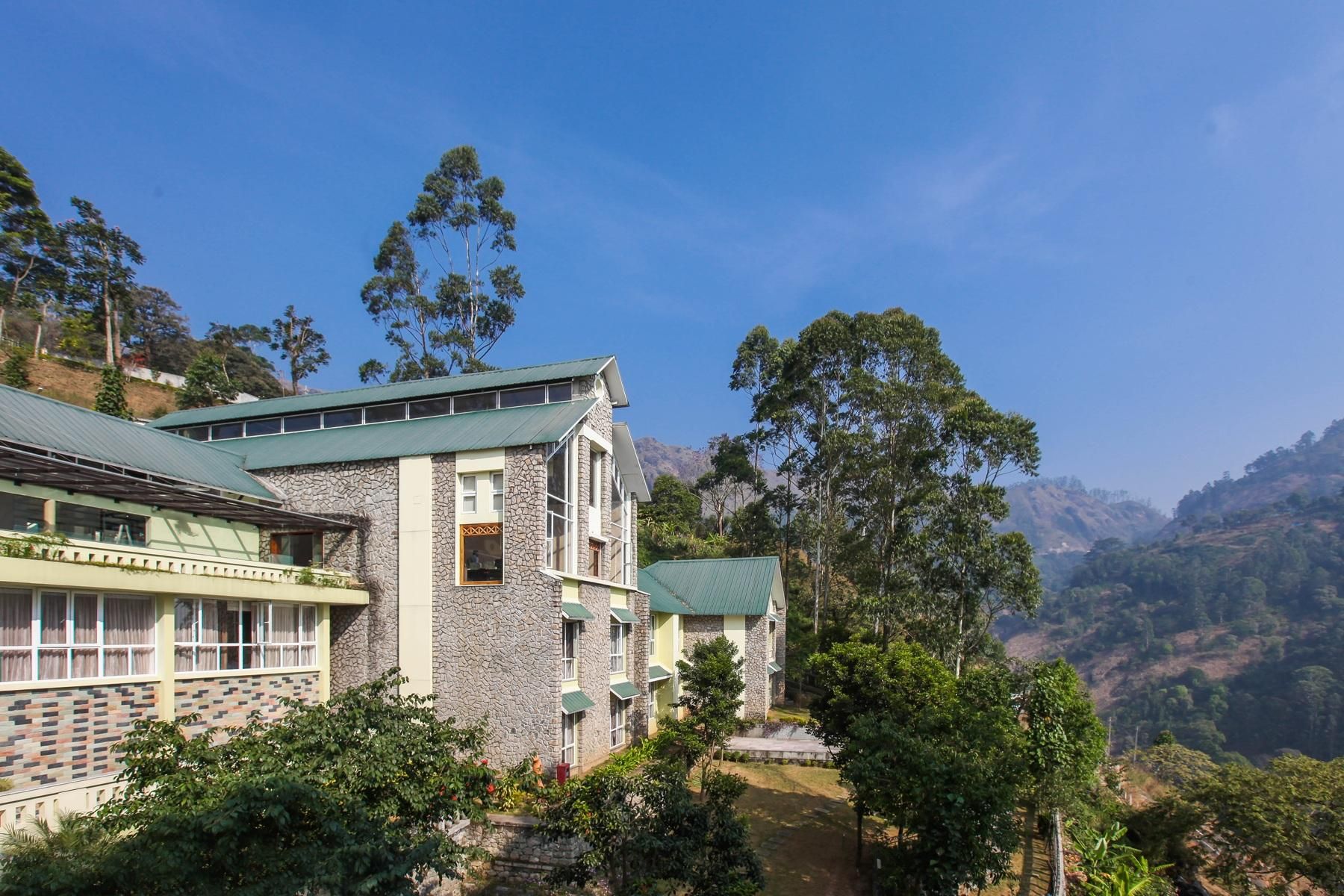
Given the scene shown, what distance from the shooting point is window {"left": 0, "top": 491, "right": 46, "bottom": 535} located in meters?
13.4

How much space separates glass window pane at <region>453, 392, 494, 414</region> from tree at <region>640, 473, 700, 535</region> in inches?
909

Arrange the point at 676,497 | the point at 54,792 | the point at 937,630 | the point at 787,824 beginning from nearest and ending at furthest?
the point at 54,792 → the point at 787,824 → the point at 937,630 → the point at 676,497

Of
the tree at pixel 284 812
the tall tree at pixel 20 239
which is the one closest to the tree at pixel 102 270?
the tall tree at pixel 20 239

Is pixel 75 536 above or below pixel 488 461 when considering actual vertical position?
below

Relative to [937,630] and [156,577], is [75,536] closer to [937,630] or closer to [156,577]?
[156,577]

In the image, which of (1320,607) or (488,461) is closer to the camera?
(488,461)

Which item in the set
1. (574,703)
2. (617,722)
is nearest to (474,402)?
(574,703)

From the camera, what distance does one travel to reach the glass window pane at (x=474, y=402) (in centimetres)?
2073

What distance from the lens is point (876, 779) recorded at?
12805 mm

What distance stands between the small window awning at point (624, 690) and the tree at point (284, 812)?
1105 cm

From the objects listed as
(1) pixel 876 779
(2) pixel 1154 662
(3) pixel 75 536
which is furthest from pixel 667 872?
(2) pixel 1154 662

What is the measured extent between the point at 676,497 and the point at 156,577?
116 feet

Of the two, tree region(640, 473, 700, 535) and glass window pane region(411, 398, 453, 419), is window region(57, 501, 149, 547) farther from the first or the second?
tree region(640, 473, 700, 535)

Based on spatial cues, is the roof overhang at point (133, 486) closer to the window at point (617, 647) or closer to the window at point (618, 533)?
the window at point (618, 533)
